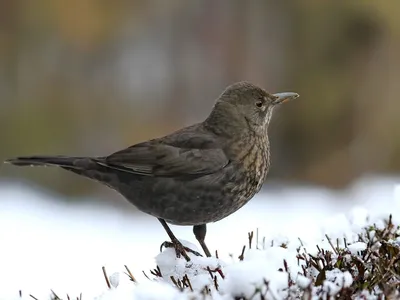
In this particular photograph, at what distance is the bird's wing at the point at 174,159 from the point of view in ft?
9.97

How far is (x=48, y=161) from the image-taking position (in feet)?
9.89

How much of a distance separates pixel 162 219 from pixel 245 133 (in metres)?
0.58

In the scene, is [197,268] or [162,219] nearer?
[197,268]

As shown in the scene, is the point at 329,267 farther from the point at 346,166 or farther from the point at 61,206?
the point at 346,166

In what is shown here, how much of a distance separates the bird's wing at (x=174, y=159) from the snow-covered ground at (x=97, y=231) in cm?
233

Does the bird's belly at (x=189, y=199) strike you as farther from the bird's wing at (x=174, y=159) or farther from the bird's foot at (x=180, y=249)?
the bird's foot at (x=180, y=249)

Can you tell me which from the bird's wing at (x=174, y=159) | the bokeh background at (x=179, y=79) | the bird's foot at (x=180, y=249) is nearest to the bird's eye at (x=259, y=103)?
the bird's wing at (x=174, y=159)

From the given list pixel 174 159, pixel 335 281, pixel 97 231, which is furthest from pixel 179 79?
pixel 335 281

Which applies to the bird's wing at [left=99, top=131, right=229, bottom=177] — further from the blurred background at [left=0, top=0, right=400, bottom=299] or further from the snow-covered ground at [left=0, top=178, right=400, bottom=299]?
the blurred background at [left=0, top=0, right=400, bottom=299]

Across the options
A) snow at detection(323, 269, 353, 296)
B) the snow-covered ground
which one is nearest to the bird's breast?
snow at detection(323, 269, 353, 296)

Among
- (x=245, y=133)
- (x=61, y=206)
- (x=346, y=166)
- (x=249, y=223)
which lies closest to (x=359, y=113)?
(x=346, y=166)

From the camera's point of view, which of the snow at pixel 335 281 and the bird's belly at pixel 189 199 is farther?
the bird's belly at pixel 189 199

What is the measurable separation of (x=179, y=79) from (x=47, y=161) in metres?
6.21

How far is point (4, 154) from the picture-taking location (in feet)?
29.7
